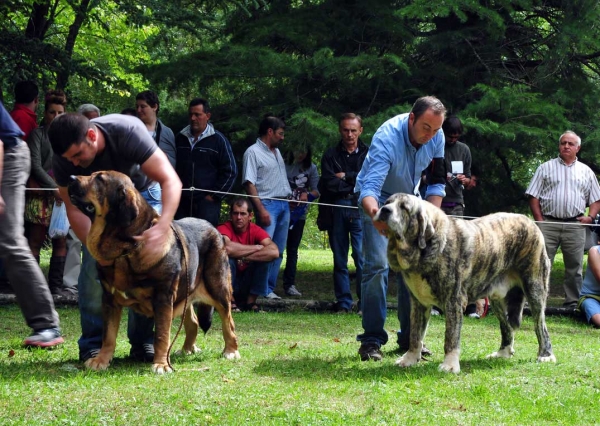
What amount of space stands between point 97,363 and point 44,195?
15.9 feet

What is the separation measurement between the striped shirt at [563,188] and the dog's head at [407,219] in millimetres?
5763

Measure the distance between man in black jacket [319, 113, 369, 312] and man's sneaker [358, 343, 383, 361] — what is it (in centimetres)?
360

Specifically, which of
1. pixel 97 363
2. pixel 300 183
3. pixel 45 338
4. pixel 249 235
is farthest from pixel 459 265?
pixel 300 183

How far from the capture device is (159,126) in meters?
11.2

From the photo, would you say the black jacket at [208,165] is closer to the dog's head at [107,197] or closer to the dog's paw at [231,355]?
the dog's paw at [231,355]

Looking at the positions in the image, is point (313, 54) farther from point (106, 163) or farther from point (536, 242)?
point (106, 163)

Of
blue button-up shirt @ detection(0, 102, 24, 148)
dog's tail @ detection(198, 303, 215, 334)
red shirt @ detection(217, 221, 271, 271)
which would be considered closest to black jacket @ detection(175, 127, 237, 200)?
red shirt @ detection(217, 221, 271, 271)

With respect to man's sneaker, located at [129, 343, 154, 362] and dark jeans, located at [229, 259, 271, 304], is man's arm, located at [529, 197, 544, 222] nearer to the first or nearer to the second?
dark jeans, located at [229, 259, 271, 304]

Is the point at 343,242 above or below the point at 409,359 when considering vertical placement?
above

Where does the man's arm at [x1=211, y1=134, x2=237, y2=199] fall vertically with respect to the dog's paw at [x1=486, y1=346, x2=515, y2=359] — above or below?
above

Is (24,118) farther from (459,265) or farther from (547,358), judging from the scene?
(547,358)

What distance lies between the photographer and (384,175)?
23.2ft

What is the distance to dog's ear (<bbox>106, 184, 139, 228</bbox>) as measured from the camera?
595cm

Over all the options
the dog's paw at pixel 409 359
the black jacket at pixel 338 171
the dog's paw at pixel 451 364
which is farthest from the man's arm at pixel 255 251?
the dog's paw at pixel 451 364
